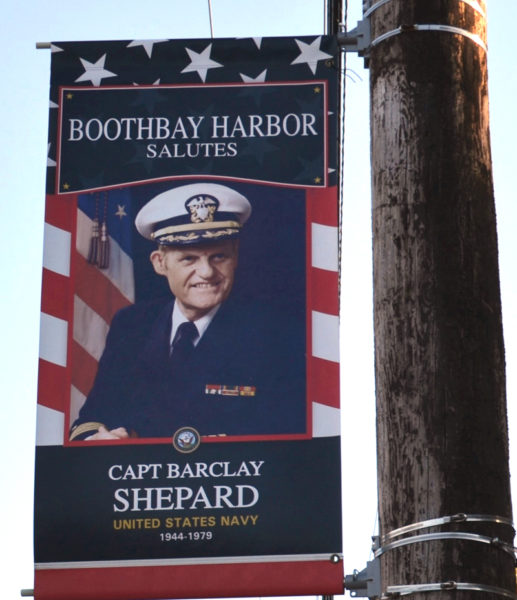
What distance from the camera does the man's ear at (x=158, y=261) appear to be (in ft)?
21.6

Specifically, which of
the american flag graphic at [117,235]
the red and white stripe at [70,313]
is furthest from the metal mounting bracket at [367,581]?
the red and white stripe at [70,313]

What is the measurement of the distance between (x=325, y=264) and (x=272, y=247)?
0.95ft

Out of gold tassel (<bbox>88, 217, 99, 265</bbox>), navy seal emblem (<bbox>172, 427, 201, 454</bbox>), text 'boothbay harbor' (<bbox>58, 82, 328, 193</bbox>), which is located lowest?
navy seal emblem (<bbox>172, 427, 201, 454</bbox>)

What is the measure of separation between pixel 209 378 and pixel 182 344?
226 mm

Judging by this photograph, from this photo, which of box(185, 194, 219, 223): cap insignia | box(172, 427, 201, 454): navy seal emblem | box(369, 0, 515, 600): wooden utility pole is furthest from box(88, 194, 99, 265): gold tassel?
box(369, 0, 515, 600): wooden utility pole

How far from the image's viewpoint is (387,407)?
482cm

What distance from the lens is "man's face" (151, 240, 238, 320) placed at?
21.4ft

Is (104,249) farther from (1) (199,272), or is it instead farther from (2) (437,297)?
(2) (437,297)

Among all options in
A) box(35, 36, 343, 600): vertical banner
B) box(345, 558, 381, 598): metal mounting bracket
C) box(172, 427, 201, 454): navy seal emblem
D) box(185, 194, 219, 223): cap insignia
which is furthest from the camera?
box(185, 194, 219, 223): cap insignia

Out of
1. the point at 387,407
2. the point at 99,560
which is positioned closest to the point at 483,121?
the point at 387,407

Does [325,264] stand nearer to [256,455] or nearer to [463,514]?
[256,455]

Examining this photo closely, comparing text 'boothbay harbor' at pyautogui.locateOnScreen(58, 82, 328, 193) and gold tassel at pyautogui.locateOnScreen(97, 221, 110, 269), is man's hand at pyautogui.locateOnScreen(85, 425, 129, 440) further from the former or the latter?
text 'boothbay harbor' at pyautogui.locateOnScreen(58, 82, 328, 193)

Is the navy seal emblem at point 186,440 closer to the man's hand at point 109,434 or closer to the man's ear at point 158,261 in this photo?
the man's hand at point 109,434

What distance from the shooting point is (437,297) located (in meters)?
4.87
